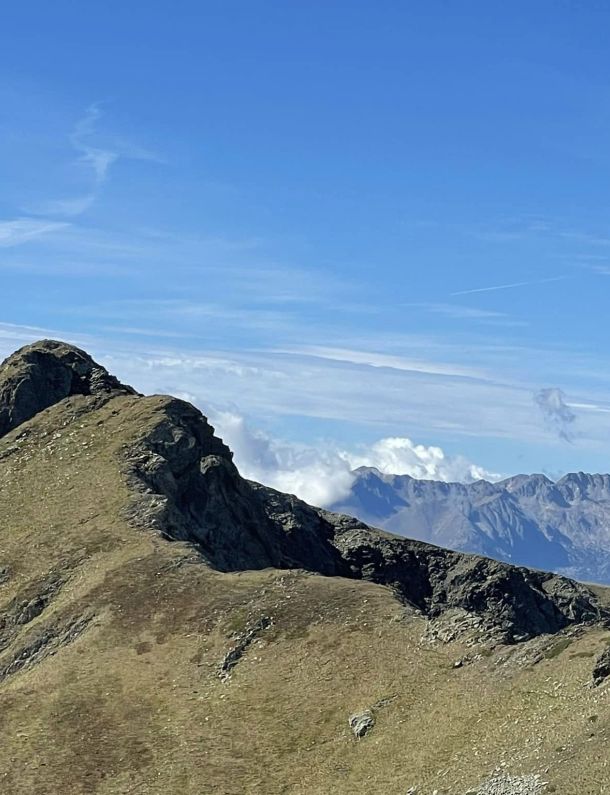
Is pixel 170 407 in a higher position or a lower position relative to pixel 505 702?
higher

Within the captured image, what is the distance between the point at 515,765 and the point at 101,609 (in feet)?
140

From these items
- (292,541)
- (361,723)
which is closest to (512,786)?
(361,723)

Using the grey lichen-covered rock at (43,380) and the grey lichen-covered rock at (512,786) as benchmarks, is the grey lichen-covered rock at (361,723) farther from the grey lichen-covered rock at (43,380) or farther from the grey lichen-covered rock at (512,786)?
the grey lichen-covered rock at (43,380)

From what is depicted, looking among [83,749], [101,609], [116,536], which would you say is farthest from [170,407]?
[83,749]

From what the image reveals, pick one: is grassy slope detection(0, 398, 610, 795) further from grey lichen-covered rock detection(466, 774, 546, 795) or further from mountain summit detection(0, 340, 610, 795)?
grey lichen-covered rock detection(466, 774, 546, 795)

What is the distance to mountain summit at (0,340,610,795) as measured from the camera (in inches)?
2504

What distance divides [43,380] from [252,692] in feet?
264

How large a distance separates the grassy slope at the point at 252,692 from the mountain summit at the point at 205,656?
0.53ft

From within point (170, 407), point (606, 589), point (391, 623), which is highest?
point (170, 407)

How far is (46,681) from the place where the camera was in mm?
80250

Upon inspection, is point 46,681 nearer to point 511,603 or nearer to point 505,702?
point 505,702

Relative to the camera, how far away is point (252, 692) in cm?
7406

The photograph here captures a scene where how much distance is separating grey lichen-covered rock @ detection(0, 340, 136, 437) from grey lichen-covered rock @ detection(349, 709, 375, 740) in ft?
252

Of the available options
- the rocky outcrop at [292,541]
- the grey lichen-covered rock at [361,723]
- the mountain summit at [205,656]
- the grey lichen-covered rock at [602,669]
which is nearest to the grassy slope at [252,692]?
the mountain summit at [205,656]
